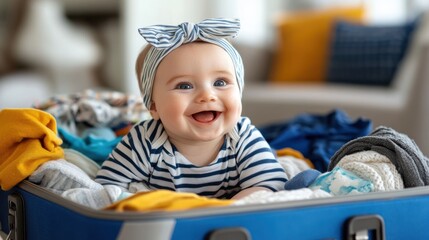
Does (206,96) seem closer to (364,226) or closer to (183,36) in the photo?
(183,36)

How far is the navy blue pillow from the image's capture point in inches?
111

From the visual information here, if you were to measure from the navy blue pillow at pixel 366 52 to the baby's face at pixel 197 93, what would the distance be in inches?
70.7

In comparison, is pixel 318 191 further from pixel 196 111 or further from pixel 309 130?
pixel 309 130

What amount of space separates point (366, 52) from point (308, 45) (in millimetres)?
340

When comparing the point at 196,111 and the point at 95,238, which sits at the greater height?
the point at 196,111

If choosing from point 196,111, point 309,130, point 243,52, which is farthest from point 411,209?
point 243,52

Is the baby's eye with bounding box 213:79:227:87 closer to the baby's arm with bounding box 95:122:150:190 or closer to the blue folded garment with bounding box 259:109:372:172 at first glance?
the baby's arm with bounding box 95:122:150:190

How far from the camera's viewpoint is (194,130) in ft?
3.72

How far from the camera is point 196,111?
1.13 m

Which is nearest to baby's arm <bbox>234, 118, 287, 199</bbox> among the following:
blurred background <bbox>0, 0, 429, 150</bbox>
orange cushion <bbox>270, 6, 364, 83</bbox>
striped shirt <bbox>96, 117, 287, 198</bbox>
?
striped shirt <bbox>96, 117, 287, 198</bbox>

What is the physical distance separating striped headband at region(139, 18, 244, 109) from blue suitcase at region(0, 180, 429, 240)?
0.27 m

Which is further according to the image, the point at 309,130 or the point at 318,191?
the point at 309,130

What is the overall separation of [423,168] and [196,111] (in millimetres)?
357

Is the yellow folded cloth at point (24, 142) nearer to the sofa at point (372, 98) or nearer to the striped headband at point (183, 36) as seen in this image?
the striped headband at point (183, 36)
